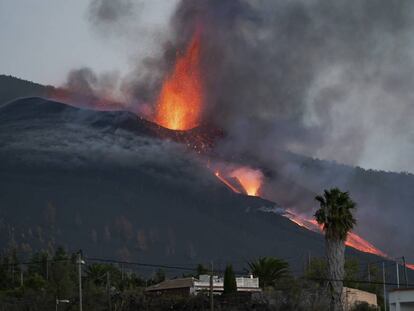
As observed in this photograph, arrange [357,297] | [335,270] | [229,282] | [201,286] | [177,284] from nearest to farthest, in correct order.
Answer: [335,270], [229,282], [201,286], [357,297], [177,284]

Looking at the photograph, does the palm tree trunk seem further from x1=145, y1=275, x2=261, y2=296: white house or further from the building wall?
x1=145, y1=275, x2=261, y2=296: white house

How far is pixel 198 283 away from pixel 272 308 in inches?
947

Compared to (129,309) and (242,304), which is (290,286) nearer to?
(242,304)

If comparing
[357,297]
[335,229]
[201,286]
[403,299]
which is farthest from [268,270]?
[403,299]

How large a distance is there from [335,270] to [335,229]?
4.30 meters

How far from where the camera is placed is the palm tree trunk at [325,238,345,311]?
229 ft

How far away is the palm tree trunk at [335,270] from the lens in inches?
2753

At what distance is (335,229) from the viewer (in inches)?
2906

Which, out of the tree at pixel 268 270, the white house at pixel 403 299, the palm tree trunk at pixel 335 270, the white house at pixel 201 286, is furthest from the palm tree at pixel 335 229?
the tree at pixel 268 270

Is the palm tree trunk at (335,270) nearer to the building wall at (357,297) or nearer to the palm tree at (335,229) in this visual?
the palm tree at (335,229)

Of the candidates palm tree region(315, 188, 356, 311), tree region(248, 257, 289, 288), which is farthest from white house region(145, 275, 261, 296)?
palm tree region(315, 188, 356, 311)

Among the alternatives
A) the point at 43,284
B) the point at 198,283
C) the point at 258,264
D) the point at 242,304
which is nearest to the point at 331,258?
the point at 242,304

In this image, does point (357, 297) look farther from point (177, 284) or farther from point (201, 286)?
point (177, 284)

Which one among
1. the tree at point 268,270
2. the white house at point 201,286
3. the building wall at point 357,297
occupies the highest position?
the tree at point 268,270
